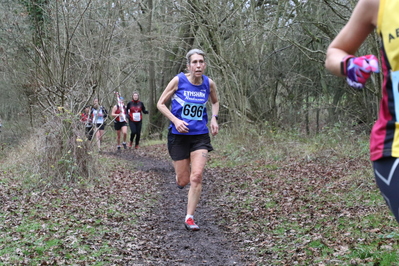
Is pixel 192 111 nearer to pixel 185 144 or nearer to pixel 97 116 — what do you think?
pixel 185 144

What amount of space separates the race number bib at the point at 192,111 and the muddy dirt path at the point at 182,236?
1.52m

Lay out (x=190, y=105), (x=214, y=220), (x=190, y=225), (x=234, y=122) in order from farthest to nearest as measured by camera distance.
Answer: (x=234, y=122) < (x=214, y=220) < (x=190, y=105) < (x=190, y=225)

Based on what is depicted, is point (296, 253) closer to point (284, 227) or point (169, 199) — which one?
point (284, 227)

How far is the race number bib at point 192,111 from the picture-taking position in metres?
6.24

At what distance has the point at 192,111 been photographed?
625 centimetres

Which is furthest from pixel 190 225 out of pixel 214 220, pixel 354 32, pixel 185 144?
pixel 354 32

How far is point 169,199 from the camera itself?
28.5 ft

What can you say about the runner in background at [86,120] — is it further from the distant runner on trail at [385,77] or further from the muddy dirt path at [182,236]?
the distant runner on trail at [385,77]

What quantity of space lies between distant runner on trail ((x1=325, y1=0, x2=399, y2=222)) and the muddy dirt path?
3175 millimetres

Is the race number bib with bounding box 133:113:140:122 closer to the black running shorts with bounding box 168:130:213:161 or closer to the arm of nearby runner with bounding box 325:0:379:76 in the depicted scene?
the black running shorts with bounding box 168:130:213:161

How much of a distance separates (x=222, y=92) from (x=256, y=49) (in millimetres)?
1806

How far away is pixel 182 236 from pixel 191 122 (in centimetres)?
149

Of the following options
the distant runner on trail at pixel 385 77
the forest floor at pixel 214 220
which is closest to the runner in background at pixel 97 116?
the forest floor at pixel 214 220

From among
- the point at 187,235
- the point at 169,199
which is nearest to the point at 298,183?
the point at 169,199
